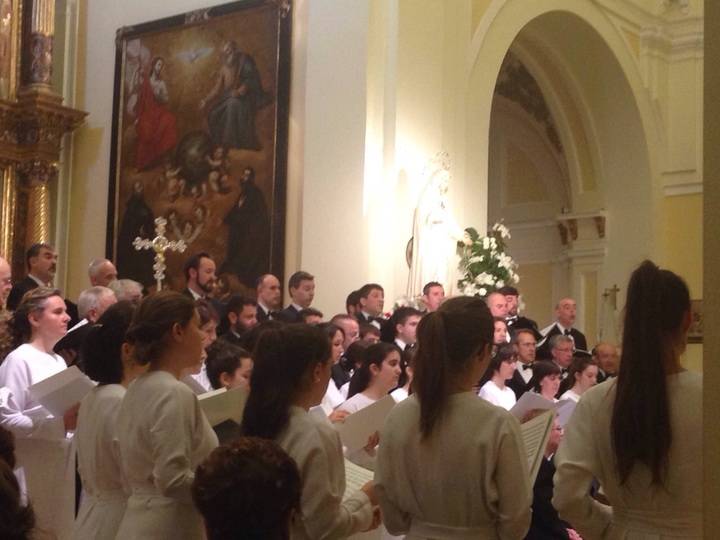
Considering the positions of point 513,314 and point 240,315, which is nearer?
point 240,315

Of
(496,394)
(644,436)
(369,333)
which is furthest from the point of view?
(369,333)

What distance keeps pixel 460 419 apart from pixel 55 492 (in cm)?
298

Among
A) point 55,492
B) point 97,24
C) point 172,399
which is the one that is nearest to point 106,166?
point 97,24

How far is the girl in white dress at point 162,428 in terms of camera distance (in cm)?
327

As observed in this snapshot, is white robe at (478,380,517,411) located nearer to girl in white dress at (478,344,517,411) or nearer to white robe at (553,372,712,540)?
girl in white dress at (478,344,517,411)

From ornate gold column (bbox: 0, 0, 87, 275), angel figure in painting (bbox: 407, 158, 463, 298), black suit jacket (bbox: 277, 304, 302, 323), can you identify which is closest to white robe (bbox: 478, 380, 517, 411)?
black suit jacket (bbox: 277, 304, 302, 323)

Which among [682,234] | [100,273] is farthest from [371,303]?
[682,234]

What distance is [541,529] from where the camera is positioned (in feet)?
17.5

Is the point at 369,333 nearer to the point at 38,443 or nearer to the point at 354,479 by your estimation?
the point at 38,443

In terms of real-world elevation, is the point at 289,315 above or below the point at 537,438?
above

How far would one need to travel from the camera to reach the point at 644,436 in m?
2.97

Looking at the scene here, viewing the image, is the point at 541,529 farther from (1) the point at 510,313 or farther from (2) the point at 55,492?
(1) the point at 510,313

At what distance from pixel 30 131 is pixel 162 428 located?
36.1ft

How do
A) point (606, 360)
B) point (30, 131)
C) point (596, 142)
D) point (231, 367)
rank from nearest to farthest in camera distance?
point (231, 367) → point (606, 360) → point (30, 131) → point (596, 142)
